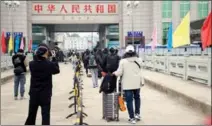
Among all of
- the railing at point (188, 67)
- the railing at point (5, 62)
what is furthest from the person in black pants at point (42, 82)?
the railing at point (5, 62)

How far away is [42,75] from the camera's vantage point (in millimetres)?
7098

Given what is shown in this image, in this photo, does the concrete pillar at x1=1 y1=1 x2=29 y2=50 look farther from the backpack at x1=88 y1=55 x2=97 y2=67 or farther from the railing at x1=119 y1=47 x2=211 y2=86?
the backpack at x1=88 y1=55 x2=97 y2=67

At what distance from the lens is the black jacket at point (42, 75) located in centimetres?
706

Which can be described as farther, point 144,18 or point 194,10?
point 144,18

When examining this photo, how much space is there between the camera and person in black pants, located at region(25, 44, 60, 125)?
703cm

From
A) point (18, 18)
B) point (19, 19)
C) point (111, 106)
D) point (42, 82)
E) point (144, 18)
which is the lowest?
point (111, 106)

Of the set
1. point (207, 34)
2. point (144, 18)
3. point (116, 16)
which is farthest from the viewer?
point (144, 18)

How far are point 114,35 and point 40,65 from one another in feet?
221

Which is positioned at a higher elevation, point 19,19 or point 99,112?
point 19,19

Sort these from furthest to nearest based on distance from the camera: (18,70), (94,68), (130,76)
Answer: (94,68)
(18,70)
(130,76)

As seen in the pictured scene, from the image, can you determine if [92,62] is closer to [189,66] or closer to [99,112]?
[189,66]

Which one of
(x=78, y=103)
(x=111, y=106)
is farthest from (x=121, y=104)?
(x=78, y=103)

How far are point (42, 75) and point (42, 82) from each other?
0.13 m

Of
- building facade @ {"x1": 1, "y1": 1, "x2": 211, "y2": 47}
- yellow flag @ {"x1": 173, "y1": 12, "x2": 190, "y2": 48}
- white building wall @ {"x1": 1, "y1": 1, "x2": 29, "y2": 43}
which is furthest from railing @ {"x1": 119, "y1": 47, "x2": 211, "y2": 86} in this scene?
white building wall @ {"x1": 1, "y1": 1, "x2": 29, "y2": 43}
